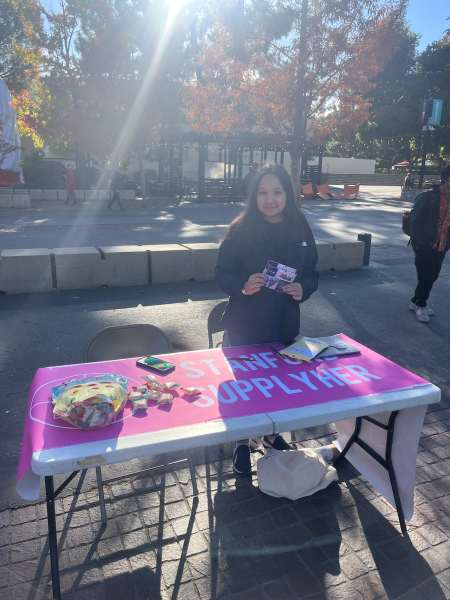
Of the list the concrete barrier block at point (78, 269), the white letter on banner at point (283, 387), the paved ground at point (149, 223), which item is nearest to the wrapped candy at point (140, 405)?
the white letter on banner at point (283, 387)

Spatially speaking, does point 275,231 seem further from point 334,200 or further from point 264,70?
point 334,200

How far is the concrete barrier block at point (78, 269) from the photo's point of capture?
24.4ft

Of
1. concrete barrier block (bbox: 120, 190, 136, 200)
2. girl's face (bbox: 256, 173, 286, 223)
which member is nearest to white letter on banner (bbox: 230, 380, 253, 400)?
girl's face (bbox: 256, 173, 286, 223)

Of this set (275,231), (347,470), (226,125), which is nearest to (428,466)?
(347,470)

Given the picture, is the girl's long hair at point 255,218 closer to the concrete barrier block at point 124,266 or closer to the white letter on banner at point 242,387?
the white letter on banner at point 242,387

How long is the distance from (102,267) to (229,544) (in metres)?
5.82

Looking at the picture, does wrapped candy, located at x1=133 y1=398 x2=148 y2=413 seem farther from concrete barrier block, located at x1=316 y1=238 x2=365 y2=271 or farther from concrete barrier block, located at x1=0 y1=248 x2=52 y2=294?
concrete barrier block, located at x1=316 y1=238 x2=365 y2=271

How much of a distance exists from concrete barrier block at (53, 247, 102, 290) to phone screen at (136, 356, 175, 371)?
521 cm

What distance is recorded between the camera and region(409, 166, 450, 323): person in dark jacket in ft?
19.2

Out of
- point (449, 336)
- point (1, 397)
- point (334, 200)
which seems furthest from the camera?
point (334, 200)

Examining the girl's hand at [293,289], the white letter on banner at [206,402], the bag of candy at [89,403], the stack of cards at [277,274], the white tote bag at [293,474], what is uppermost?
the stack of cards at [277,274]

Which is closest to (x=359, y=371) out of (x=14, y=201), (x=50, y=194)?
(x=14, y=201)

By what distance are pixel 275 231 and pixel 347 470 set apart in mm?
1761

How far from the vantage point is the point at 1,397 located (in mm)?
4109
